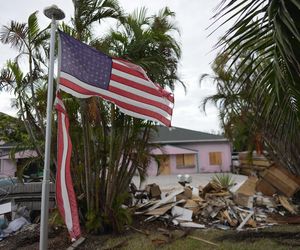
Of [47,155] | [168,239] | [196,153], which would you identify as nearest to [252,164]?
[168,239]

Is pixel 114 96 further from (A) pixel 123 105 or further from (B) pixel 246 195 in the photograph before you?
(B) pixel 246 195

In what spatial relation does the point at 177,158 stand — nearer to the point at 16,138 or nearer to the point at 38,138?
the point at 16,138

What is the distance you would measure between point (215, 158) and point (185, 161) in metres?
3.44

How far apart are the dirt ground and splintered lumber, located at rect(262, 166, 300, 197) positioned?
Answer: 3.52 metres

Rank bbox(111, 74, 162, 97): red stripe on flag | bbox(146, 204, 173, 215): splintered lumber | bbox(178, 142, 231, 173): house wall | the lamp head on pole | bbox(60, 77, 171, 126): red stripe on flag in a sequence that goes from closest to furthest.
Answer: the lamp head on pole → bbox(60, 77, 171, 126): red stripe on flag → bbox(111, 74, 162, 97): red stripe on flag → bbox(146, 204, 173, 215): splintered lumber → bbox(178, 142, 231, 173): house wall

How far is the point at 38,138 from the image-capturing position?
30.4 feet

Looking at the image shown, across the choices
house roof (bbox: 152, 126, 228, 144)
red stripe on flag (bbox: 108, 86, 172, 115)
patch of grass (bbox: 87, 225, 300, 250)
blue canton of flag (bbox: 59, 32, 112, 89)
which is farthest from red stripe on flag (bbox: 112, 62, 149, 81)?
house roof (bbox: 152, 126, 228, 144)

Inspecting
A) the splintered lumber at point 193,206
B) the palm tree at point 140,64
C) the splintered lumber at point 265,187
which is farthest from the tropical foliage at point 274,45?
the splintered lumber at point 265,187

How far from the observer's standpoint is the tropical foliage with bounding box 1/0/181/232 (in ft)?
26.4

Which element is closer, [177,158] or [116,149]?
[116,149]

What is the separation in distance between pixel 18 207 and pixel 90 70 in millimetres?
6717

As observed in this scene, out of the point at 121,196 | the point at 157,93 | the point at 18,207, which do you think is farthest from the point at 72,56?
the point at 18,207

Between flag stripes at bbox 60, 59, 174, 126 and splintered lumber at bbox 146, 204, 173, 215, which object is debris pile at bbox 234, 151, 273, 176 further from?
flag stripes at bbox 60, 59, 174, 126

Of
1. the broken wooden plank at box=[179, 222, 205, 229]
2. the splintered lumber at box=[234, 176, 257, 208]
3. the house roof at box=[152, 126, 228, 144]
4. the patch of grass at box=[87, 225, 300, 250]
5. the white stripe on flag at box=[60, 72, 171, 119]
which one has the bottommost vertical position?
the patch of grass at box=[87, 225, 300, 250]
